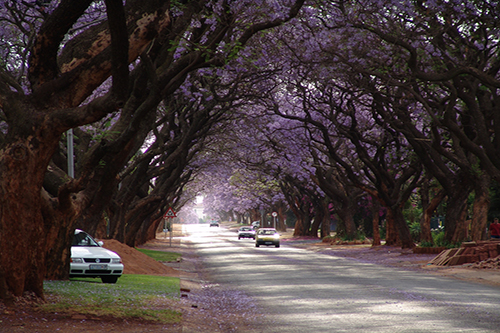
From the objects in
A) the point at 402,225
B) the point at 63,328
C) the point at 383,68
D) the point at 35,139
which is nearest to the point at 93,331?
the point at 63,328

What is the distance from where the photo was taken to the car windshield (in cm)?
1600

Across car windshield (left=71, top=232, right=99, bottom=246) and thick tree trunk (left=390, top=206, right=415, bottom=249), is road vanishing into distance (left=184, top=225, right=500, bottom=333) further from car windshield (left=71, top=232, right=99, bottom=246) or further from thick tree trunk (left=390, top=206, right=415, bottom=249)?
thick tree trunk (left=390, top=206, right=415, bottom=249)

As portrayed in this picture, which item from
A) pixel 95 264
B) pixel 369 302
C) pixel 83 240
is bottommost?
pixel 369 302

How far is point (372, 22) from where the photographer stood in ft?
57.2

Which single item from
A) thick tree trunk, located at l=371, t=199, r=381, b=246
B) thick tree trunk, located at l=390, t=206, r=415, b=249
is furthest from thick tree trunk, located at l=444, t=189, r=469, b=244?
thick tree trunk, located at l=371, t=199, r=381, b=246

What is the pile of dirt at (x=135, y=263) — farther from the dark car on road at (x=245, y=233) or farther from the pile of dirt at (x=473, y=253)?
the dark car on road at (x=245, y=233)

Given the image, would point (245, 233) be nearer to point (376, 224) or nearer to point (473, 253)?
point (376, 224)

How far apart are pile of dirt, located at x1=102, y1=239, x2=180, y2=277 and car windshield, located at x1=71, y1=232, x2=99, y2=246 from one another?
2880 mm

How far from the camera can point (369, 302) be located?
10.8m

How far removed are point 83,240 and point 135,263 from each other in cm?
394

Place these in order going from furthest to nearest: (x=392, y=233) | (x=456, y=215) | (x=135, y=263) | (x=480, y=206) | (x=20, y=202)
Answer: (x=392, y=233) → (x=456, y=215) → (x=480, y=206) → (x=135, y=263) → (x=20, y=202)

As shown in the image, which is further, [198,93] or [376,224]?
[376,224]

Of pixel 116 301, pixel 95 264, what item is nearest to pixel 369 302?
pixel 116 301

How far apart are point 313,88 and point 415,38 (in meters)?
11.1
